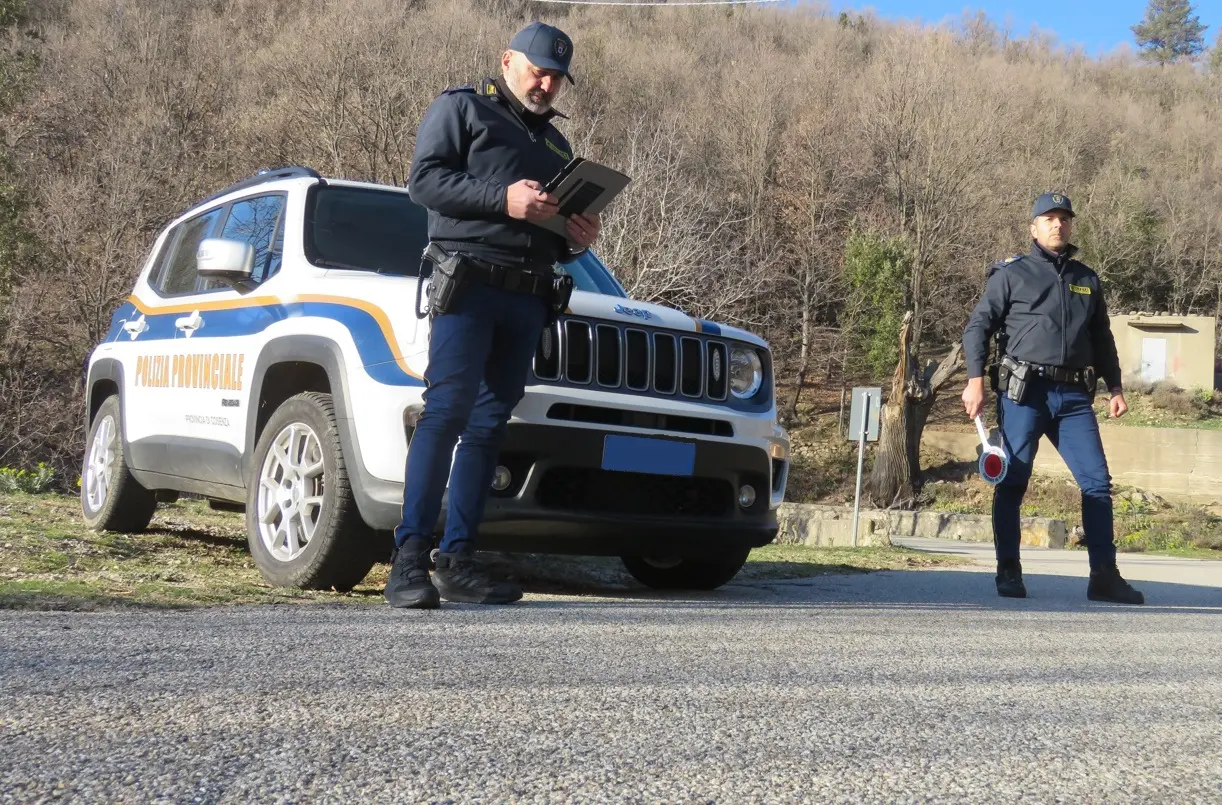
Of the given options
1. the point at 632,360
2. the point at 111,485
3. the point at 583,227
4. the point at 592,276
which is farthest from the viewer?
the point at 111,485

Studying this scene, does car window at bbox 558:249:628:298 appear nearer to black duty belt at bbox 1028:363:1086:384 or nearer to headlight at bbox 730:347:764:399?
headlight at bbox 730:347:764:399

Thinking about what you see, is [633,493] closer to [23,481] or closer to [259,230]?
[259,230]

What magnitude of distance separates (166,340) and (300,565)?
83.8 inches

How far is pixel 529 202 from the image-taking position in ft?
14.7

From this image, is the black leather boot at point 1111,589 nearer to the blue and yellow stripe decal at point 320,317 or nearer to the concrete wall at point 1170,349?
the blue and yellow stripe decal at point 320,317

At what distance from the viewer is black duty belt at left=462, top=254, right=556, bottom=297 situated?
464cm

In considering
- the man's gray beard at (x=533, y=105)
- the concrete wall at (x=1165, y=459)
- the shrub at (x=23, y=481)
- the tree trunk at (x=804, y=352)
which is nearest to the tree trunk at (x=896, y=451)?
the concrete wall at (x=1165, y=459)

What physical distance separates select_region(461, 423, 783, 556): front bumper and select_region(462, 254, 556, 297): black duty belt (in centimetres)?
59

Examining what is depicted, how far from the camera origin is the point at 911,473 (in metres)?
34.8

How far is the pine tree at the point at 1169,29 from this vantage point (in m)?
97.8

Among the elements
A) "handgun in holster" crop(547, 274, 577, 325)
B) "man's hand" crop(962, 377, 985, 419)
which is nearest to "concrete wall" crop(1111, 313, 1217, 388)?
"man's hand" crop(962, 377, 985, 419)

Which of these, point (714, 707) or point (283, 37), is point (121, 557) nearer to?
point (714, 707)

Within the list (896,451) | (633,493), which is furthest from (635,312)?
(896,451)

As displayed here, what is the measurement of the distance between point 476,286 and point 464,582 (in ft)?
3.54
